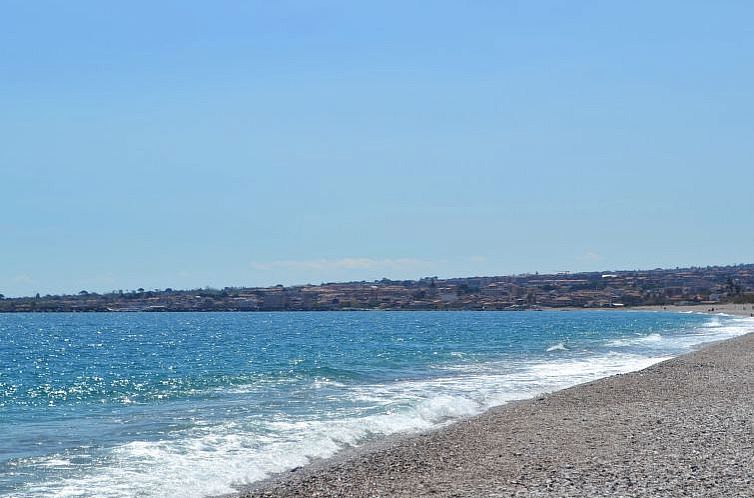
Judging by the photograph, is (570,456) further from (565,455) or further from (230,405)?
(230,405)

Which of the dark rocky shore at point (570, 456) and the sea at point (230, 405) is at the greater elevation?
the dark rocky shore at point (570, 456)

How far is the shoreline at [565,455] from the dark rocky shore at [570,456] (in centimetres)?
2

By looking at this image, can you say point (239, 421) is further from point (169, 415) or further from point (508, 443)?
point (508, 443)

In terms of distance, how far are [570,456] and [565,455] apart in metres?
0.13

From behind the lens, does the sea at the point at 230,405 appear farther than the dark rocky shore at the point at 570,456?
Yes

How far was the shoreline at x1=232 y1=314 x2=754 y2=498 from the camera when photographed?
11.1 m

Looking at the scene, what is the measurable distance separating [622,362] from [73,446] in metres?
24.9

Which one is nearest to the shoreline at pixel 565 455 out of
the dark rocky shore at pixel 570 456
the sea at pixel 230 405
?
the dark rocky shore at pixel 570 456

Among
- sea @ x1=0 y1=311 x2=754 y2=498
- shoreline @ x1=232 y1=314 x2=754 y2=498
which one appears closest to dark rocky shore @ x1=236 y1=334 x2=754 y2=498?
shoreline @ x1=232 y1=314 x2=754 y2=498

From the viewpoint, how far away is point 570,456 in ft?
43.5

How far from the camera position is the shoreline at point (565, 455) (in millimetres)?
11094

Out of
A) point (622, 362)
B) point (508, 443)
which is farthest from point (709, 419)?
point (622, 362)

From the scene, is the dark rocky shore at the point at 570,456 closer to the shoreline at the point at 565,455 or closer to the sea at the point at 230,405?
the shoreline at the point at 565,455

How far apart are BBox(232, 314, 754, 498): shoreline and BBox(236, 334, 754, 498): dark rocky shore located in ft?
0.05
